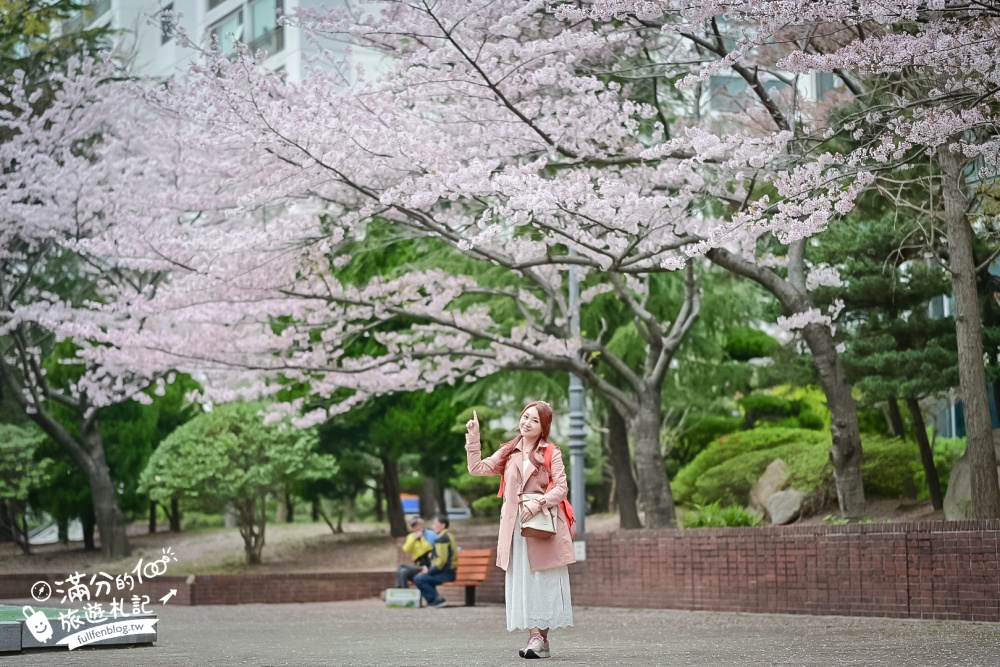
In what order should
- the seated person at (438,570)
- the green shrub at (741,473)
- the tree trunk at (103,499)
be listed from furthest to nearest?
1. the tree trunk at (103,499)
2. the green shrub at (741,473)
3. the seated person at (438,570)

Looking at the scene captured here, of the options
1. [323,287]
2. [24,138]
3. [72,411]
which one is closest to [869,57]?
[323,287]

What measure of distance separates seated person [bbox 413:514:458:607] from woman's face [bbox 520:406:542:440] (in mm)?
9524

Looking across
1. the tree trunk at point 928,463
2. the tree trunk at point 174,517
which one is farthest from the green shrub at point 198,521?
the tree trunk at point 928,463

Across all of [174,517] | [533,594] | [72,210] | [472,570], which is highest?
[72,210]

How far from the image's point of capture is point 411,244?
25.9m

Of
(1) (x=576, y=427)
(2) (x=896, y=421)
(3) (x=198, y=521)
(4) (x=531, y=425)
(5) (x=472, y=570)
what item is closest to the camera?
(4) (x=531, y=425)

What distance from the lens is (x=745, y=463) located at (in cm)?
2041

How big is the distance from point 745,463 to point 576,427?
3778 millimetres

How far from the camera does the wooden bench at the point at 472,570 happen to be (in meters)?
17.8

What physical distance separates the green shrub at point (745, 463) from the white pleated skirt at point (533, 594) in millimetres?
10723

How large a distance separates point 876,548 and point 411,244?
15.6m

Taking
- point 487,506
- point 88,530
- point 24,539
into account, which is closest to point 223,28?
point 24,539

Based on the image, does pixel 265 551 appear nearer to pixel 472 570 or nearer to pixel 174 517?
pixel 174 517

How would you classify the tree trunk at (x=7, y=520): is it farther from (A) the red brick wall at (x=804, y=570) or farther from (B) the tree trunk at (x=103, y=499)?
(A) the red brick wall at (x=804, y=570)
